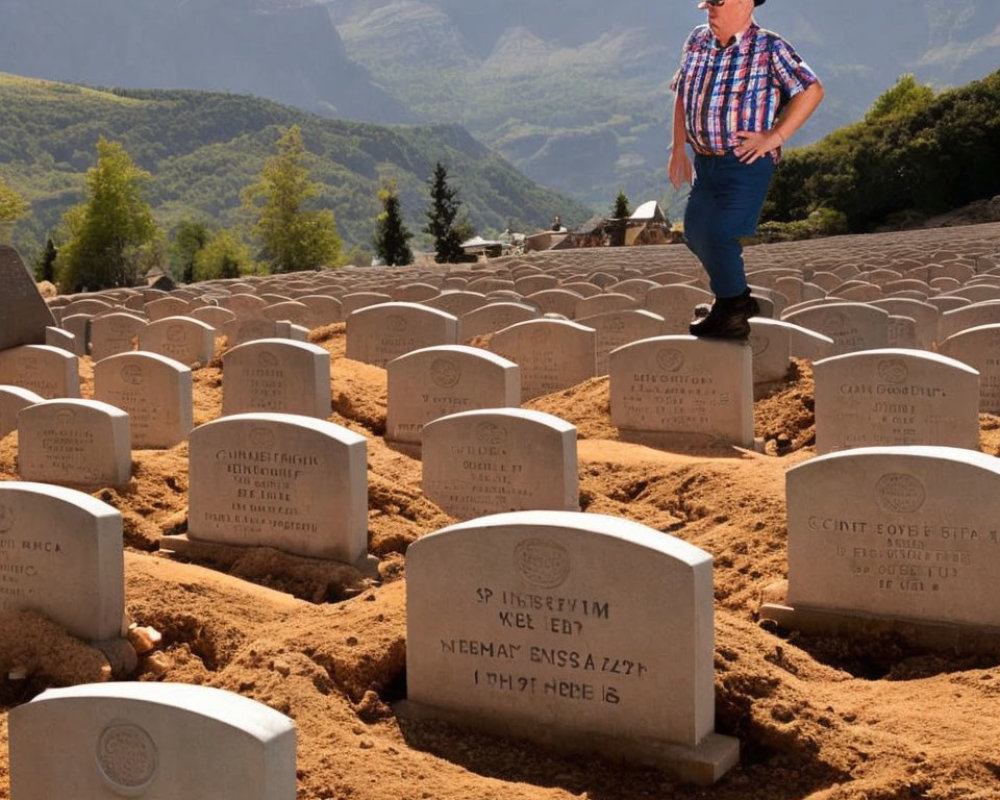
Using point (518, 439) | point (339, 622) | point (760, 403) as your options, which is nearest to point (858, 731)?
point (339, 622)

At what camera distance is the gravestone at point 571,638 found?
4.33 meters

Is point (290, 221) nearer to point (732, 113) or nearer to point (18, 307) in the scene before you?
point (18, 307)

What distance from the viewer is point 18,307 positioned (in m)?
12.4

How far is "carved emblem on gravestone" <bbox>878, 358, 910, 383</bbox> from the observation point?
8.36 meters

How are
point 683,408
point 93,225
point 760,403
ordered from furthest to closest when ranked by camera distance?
1. point 93,225
2. point 760,403
3. point 683,408

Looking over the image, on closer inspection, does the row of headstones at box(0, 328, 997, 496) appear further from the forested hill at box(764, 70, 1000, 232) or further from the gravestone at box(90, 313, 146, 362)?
the forested hill at box(764, 70, 1000, 232)

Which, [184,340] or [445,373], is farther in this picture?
[184,340]

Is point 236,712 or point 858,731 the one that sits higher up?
point 236,712

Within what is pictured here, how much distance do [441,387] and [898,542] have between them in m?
4.40

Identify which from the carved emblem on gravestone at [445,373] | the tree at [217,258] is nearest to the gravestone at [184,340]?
the carved emblem on gravestone at [445,373]

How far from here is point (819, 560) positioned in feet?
18.9

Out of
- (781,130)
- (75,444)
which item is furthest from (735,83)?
(75,444)

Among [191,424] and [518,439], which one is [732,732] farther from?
[191,424]

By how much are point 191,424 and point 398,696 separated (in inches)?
230
